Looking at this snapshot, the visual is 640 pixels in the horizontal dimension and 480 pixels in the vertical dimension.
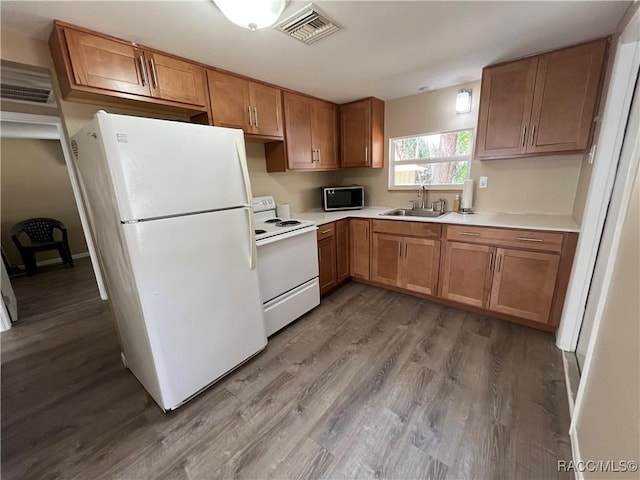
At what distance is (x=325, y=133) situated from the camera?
10.3 ft

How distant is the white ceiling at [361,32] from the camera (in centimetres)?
137

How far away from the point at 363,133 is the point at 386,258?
1.54m

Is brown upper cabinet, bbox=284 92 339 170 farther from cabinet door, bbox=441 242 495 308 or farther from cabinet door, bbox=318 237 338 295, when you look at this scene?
cabinet door, bbox=441 242 495 308

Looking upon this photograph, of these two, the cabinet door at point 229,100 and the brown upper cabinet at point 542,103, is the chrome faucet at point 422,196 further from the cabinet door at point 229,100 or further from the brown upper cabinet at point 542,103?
the cabinet door at point 229,100

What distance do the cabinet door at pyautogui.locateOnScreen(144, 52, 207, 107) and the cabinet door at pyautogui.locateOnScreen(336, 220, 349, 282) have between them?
177 centimetres

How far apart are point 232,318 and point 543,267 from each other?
2.38 metres

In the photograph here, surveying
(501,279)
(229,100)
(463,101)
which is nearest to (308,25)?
(229,100)

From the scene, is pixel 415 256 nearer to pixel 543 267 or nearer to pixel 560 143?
pixel 543 267

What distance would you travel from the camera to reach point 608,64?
174cm

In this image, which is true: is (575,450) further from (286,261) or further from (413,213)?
(413,213)

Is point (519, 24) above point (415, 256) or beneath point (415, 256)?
above

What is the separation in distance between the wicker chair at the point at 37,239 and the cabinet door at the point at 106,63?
14.0 ft

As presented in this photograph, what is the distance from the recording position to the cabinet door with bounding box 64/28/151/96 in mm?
1454

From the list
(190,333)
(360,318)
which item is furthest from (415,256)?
(190,333)
